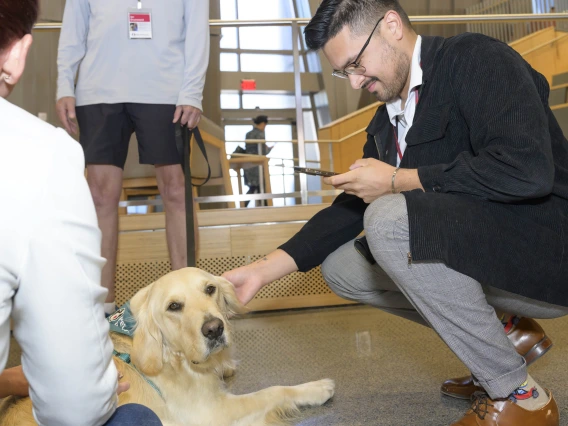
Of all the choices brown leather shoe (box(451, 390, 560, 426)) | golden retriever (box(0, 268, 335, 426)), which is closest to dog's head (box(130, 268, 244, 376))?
golden retriever (box(0, 268, 335, 426))

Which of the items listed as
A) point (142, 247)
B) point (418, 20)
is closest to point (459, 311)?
point (142, 247)

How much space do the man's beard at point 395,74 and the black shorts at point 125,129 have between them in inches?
43.2

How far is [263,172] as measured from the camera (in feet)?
14.8

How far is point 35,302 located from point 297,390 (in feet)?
4.10

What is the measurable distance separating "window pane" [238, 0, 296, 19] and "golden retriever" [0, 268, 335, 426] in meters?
7.95

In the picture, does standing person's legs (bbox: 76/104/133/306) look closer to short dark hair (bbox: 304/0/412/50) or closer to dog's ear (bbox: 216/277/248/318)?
dog's ear (bbox: 216/277/248/318)

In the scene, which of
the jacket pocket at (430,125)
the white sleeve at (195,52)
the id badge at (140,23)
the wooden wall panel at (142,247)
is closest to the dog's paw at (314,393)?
the jacket pocket at (430,125)

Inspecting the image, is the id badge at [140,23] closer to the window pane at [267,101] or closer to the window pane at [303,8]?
the window pane at [267,101]

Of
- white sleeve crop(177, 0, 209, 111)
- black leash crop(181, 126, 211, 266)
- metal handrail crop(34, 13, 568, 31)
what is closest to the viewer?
black leash crop(181, 126, 211, 266)

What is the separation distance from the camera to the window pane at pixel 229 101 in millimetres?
8922

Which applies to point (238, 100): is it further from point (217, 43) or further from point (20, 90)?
point (20, 90)

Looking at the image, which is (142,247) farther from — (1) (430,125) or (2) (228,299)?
(1) (430,125)

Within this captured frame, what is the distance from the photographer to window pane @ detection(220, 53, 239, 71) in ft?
29.6

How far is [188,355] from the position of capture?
1501mm
